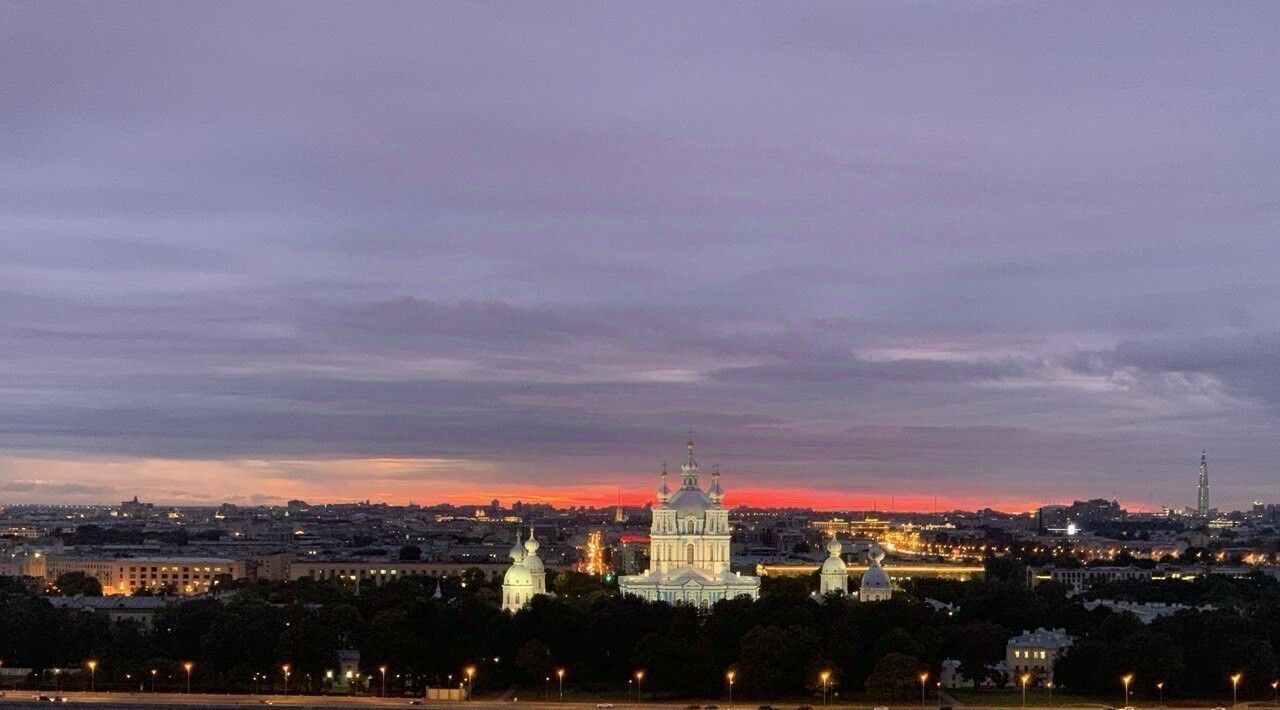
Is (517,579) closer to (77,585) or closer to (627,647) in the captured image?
(627,647)

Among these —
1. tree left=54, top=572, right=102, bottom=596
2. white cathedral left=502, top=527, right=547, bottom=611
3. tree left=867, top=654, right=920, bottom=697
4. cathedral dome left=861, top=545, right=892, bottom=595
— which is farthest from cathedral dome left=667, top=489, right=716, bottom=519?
tree left=54, top=572, right=102, bottom=596

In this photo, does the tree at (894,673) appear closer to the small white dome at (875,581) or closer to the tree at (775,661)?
the tree at (775,661)

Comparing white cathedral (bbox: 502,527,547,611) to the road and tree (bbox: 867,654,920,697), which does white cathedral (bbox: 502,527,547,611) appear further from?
tree (bbox: 867,654,920,697)

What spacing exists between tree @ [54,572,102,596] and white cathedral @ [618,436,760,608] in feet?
173

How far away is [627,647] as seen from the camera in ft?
343

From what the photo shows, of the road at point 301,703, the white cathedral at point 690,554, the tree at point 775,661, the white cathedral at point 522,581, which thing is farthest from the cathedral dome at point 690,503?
the road at point 301,703

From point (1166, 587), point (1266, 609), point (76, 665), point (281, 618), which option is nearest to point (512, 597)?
point (281, 618)

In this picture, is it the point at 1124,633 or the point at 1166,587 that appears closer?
the point at 1124,633

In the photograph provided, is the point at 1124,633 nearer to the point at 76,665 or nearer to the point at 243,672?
the point at 243,672

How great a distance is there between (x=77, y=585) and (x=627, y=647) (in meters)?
84.5

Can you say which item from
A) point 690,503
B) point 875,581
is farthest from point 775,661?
point 875,581

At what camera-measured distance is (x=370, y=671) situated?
100 metres

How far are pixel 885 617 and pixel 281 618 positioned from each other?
3026 centimetres

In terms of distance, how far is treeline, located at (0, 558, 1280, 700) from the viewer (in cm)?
9700
